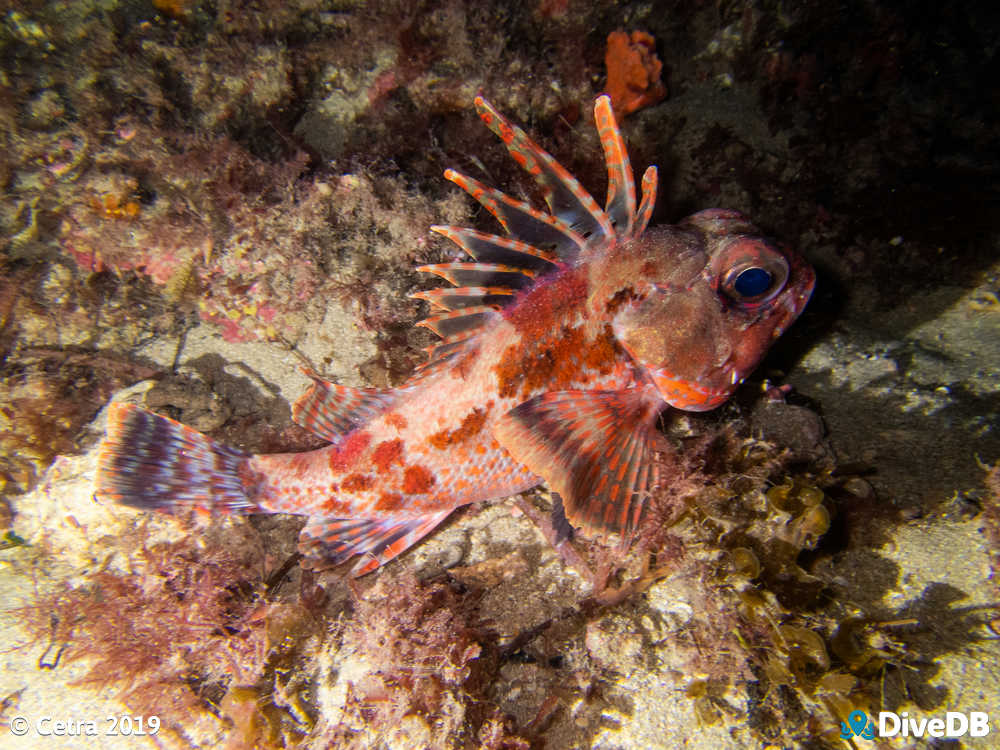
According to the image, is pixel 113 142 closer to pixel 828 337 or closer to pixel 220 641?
pixel 220 641

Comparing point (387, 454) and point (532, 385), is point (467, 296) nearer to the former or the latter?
point (532, 385)

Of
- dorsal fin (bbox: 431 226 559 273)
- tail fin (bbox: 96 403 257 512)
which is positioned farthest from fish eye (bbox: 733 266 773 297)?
tail fin (bbox: 96 403 257 512)

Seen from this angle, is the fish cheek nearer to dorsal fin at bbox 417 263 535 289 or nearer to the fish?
the fish

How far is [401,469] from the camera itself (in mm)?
3217

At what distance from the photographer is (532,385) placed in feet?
10.0

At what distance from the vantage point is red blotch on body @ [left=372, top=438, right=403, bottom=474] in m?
3.21

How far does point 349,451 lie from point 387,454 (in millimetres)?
318

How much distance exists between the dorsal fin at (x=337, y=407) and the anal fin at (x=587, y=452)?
101cm

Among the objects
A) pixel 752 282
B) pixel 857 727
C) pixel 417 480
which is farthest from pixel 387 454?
pixel 857 727

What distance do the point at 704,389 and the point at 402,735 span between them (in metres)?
3.12

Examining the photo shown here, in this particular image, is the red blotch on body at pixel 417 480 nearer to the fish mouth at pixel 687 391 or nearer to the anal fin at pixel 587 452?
the anal fin at pixel 587 452

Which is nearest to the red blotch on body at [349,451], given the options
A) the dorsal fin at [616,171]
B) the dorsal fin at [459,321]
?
the dorsal fin at [459,321]

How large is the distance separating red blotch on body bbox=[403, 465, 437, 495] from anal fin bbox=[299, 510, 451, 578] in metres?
0.33

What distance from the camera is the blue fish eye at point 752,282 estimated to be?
105 inches
